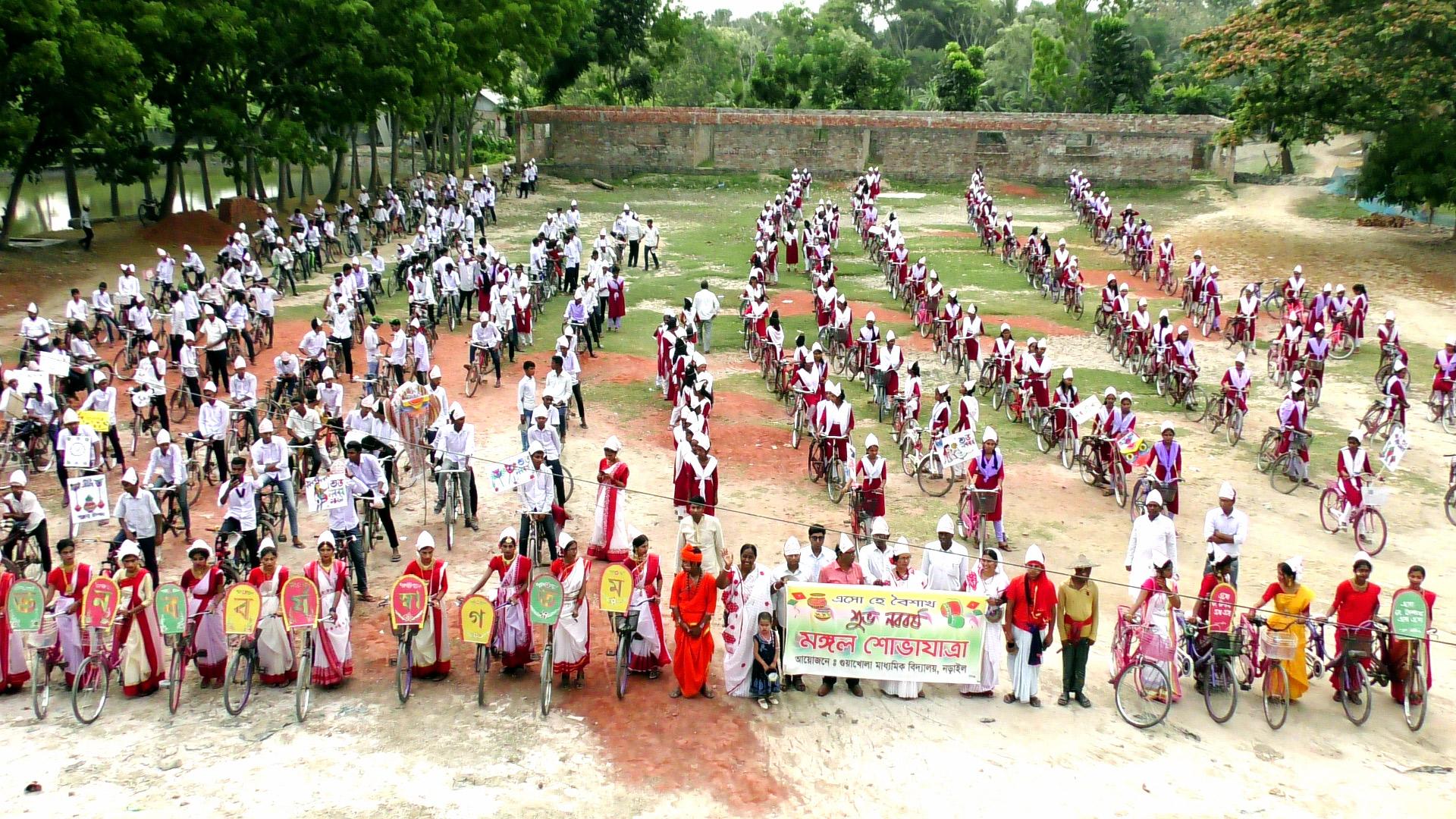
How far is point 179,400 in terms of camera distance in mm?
16906

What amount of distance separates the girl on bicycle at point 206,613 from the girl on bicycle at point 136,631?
0.30 meters

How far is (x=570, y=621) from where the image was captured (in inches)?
370

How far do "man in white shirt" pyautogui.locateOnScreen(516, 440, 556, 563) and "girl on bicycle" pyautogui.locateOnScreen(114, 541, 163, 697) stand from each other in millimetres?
3616

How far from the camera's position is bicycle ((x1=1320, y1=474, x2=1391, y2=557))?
1299 centimetres

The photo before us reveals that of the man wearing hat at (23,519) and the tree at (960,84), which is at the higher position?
the tree at (960,84)

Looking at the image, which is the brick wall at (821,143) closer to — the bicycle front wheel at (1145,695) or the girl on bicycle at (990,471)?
the girl on bicycle at (990,471)

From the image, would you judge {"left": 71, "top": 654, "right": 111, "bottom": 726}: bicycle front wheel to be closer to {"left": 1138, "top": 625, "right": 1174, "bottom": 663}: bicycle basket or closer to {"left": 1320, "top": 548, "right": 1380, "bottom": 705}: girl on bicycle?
{"left": 1138, "top": 625, "right": 1174, "bottom": 663}: bicycle basket

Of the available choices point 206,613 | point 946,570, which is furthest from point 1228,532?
point 206,613

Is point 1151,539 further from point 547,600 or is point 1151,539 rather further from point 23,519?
point 23,519

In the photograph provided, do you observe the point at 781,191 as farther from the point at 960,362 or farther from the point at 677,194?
the point at 960,362

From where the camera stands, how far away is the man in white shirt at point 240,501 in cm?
1109

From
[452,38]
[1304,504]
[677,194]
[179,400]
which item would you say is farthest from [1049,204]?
[179,400]

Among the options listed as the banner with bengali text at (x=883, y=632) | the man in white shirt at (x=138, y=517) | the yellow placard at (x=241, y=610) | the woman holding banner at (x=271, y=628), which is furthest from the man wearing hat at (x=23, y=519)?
the banner with bengali text at (x=883, y=632)

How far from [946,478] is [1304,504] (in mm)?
4278
